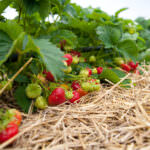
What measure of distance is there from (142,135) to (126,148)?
10 centimetres

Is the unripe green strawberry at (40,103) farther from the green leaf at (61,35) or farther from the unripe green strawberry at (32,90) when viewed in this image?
the green leaf at (61,35)

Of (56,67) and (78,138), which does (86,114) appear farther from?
(56,67)

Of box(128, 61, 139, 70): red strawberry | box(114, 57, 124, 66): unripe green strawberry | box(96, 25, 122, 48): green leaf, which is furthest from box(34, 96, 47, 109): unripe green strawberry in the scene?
box(128, 61, 139, 70): red strawberry

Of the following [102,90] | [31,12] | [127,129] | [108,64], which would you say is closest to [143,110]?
[127,129]

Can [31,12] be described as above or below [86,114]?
above

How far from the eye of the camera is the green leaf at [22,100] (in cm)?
78

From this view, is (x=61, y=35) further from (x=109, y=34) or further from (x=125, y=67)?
(x=125, y=67)

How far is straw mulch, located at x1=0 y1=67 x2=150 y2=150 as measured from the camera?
0.59 m

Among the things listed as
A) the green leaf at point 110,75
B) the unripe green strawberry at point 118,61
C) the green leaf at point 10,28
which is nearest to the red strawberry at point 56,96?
the green leaf at point 10,28

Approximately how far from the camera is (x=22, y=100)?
800 millimetres

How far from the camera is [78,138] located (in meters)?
0.64

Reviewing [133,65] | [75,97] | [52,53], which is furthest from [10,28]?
[133,65]

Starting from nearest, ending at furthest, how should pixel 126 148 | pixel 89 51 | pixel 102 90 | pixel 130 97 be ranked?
pixel 126 148 → pixel 130 97 → pixel 102 90 → pixel 89 51

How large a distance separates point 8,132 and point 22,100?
25 cm
